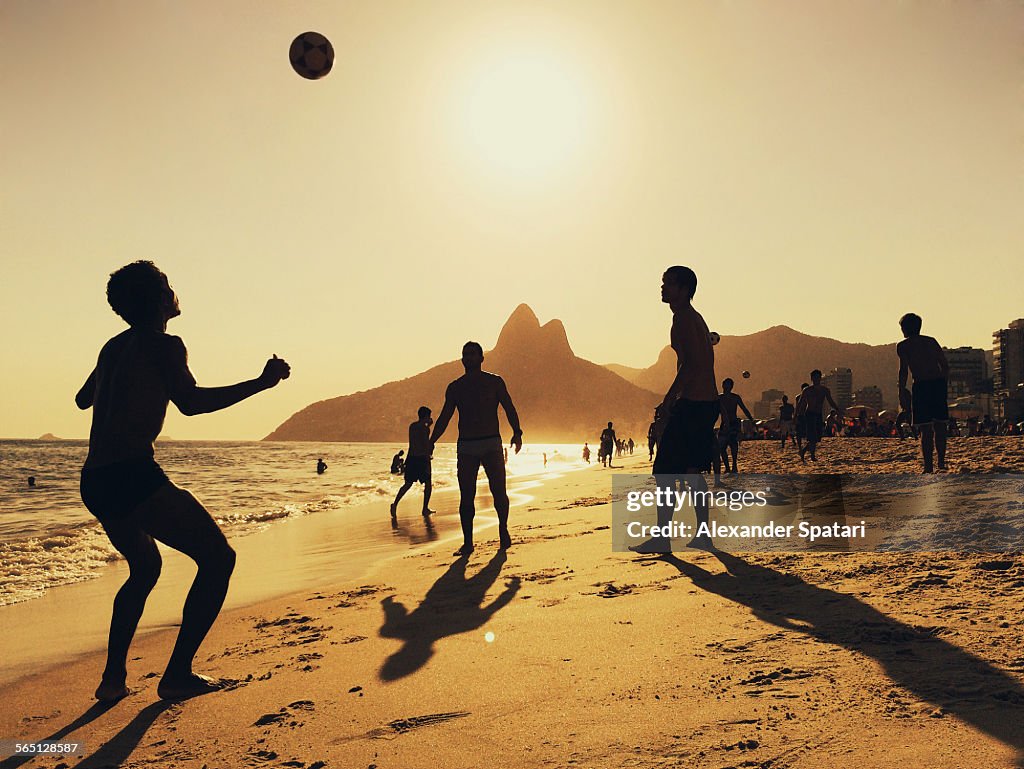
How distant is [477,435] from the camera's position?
7.77 m

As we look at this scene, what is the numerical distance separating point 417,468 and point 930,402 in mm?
8597

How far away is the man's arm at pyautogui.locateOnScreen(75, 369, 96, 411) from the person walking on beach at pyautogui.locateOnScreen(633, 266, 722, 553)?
414cm

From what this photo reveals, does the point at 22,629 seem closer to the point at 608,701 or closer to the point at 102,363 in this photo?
the point at 102,363

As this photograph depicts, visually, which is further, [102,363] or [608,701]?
[102,363]

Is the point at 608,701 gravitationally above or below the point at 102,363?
below

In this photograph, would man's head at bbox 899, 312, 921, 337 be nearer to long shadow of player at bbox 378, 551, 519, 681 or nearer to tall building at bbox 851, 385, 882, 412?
long shadow of player at bbox 378, 551, 519, 681

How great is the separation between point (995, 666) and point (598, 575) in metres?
2.95

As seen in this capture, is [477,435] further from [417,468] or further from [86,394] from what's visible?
[417,468]

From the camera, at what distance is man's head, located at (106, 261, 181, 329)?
3.50 meters

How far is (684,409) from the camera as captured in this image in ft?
19.6

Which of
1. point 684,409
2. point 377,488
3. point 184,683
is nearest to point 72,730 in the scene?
point 184,683

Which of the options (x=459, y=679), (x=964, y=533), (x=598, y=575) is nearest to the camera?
(x=459, y=679)

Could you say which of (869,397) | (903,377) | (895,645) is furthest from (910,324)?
(869,397)

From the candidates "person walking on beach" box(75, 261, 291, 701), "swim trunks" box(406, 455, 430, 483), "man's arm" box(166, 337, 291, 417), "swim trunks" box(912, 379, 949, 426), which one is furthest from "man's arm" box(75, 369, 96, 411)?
"swim trunks" box(406, 455, 430, 483)
